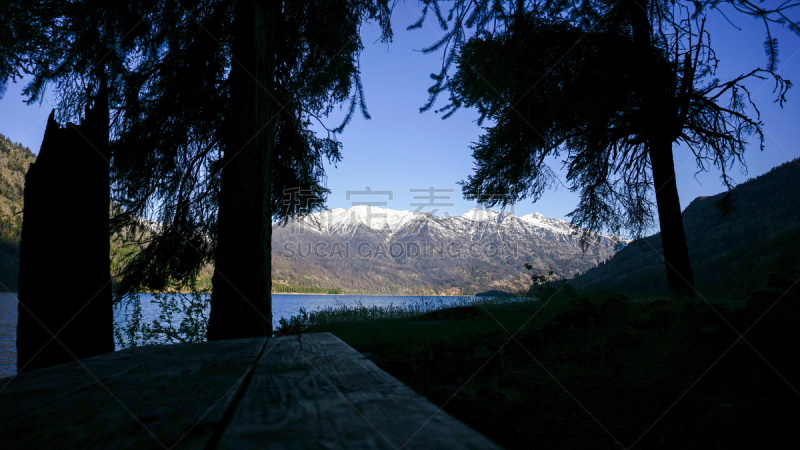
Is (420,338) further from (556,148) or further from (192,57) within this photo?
(556,148)

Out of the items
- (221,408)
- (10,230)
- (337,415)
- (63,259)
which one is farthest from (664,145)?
(10,230)

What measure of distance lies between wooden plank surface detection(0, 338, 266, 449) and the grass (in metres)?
1.87

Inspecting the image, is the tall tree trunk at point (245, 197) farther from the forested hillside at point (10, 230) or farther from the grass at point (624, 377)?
the forested hillside at point (10, 230)

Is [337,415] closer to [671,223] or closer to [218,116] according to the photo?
[218,116]

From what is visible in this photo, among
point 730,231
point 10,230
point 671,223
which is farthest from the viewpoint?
point 10,230

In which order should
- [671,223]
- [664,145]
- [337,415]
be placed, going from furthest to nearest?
1. [664,145]
2. [671,223]
3. [337,415]

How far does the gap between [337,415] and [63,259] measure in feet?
9.09

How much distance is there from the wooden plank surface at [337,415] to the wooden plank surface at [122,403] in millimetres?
64

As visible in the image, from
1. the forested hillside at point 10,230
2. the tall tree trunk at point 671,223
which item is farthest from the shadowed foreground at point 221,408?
the forested hillside at point 10,230

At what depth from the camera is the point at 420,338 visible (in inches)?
186

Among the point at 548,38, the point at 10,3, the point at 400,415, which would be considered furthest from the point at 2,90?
the point at 548,38

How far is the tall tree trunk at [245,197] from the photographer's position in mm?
3502

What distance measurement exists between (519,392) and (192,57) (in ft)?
16.9

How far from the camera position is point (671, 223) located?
6.80 m
